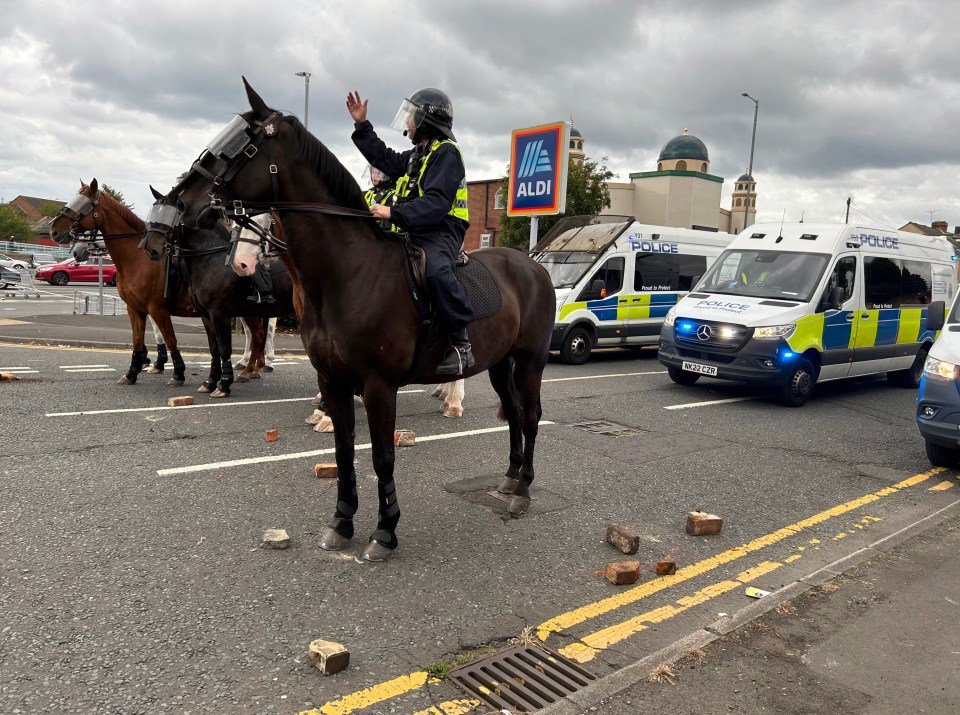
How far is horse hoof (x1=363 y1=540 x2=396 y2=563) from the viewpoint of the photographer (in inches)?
165

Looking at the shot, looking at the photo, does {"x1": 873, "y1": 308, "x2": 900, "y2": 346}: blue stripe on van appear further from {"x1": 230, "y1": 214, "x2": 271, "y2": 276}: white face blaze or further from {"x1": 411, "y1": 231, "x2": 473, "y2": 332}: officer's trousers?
{"x1": 230, "y1": 214, "x2": 271, "y2": 276}: white face blaze

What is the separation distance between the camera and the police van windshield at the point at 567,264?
1400 cm

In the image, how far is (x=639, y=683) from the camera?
3055 millimetres

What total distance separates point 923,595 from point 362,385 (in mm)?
3553

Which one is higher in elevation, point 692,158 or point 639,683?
point 692,158

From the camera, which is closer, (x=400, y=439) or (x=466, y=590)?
(x=466, y=590)

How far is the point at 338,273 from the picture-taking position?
3.98m

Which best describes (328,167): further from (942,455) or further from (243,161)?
(942,455)

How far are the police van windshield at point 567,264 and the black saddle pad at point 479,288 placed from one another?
9.00 metres

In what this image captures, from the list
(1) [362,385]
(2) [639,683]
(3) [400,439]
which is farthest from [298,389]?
(2) [639,683]

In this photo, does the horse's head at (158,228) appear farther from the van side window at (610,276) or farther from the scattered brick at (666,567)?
the van side window at (610,276)

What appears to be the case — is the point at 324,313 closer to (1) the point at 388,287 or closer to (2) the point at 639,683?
(1) the point at 388,287

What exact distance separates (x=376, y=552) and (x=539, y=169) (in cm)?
1301

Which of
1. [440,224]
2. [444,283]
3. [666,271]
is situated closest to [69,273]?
[666,271]
